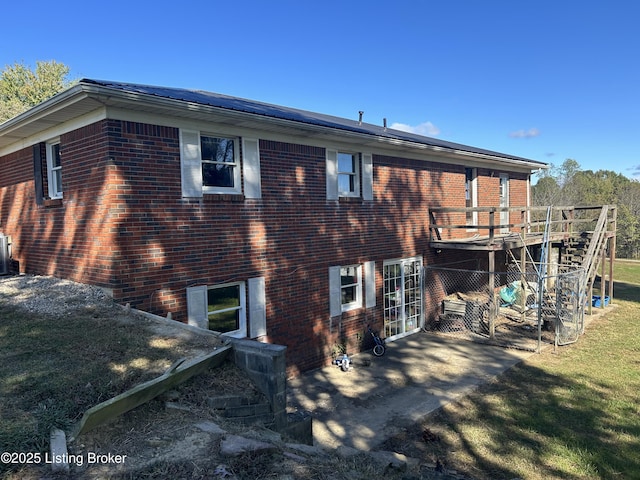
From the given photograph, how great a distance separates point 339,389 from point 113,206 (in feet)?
17.9

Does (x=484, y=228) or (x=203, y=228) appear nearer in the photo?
(x=203, y=228)

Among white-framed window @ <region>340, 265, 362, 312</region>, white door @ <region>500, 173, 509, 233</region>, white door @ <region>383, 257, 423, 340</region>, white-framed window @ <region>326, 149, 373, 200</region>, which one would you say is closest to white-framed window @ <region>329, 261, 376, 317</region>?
white-framed window @ <region>340, 265, 362, 312</region>

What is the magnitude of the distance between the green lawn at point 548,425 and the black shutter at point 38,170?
8.38 m

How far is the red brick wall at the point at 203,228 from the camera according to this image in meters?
6.83

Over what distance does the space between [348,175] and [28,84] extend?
33.4m

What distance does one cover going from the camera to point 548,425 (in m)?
6.79

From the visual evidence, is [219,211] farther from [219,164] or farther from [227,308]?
[227,308]

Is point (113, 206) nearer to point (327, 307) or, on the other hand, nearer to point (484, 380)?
point (327, 307)

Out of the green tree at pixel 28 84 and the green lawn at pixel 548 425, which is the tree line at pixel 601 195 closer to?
the green lawn at pixel 548 425

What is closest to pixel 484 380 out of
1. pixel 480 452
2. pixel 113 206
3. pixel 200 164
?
pixel 480 452

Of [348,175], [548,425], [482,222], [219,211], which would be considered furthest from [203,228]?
[482,222]

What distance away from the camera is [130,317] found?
6.31m

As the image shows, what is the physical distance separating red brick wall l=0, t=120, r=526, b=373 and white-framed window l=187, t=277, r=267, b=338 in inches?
8.0

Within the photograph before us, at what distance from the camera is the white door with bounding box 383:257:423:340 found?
11969 mm
